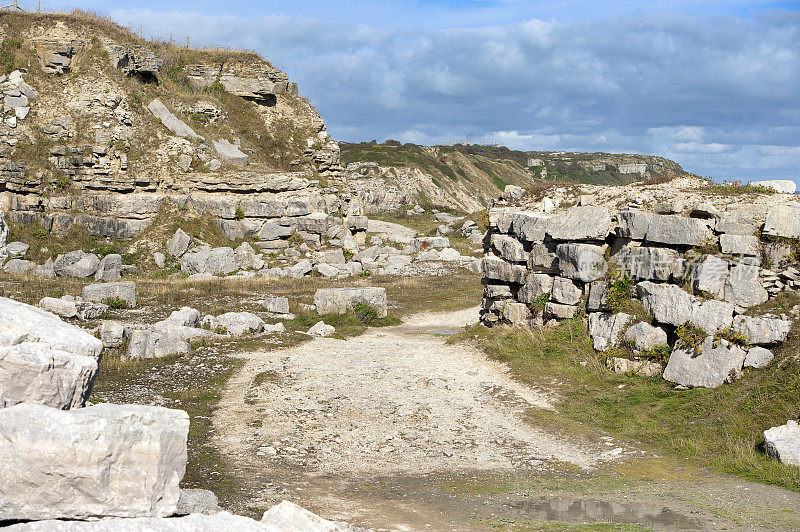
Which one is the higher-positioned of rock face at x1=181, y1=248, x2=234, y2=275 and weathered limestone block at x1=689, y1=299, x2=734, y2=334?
weathered limestone block at x1=689, y1=299, x2=734, y2=334

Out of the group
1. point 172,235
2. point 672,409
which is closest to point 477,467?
point 672,409

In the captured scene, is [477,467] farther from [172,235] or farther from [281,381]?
[172,235]

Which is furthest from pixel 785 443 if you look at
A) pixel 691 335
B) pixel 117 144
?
pixel 117 144

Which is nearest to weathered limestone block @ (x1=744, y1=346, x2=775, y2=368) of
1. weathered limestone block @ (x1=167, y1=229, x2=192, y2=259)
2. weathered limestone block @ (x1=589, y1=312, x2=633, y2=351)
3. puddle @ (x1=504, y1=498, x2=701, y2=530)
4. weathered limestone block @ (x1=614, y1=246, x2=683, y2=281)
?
weathered limestone block @ (x1=614, y1=246, x2=683, y2=281)

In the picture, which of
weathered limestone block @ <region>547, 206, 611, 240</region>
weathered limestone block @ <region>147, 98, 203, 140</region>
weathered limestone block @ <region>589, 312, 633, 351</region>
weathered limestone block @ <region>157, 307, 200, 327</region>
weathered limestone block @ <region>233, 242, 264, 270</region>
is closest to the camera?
weathered limestone block @ <region>589, 312, 633, 351</region>

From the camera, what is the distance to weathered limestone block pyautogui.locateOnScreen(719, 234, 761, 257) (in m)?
12.8

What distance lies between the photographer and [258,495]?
7.80 m

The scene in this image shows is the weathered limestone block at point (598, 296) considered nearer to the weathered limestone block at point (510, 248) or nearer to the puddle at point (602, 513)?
the weathered limestone block at point (510, 248)

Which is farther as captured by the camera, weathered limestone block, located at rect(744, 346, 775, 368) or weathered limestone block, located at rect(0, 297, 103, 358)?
weathered limestone block, located at rect(744, 346, 775, 368)

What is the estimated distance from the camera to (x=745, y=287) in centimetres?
1238

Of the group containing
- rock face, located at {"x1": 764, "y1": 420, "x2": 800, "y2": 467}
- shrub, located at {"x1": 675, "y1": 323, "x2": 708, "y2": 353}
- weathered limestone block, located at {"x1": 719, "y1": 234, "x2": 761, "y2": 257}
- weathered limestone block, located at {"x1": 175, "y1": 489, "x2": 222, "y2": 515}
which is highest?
weathered limestone block, located at {"x1": 719, "y1": 234, "x2": 761, "y2": 257}

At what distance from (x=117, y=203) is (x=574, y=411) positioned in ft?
89.4

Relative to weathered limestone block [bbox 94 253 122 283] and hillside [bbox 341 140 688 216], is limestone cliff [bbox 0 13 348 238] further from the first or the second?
hillside [bbox 341 140 688 216]

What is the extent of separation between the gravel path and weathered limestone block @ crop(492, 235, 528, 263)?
109 inches
